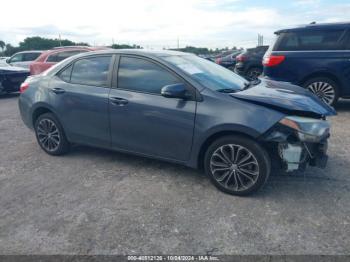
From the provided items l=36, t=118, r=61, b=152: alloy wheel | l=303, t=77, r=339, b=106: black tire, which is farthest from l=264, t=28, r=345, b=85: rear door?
l=36, t=118, r=61, b=152: alloy wheel

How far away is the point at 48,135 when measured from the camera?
488 centimetres

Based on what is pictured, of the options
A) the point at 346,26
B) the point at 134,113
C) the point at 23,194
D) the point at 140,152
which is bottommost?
the point at 23,194

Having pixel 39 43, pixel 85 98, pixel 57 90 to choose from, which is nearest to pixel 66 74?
pixel 57 90

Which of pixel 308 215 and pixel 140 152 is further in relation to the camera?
pixel 140 152

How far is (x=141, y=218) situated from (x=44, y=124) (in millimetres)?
2550

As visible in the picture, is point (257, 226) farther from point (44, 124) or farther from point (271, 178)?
point (44, 124)

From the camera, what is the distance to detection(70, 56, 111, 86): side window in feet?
14.1

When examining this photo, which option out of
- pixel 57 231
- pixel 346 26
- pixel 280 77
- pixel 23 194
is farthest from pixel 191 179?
pixel 346 26

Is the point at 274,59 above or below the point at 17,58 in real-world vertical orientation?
above

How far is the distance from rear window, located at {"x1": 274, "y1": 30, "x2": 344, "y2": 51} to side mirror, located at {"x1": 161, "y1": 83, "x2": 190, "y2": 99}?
4690 millimetres

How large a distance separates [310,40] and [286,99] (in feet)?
14.9

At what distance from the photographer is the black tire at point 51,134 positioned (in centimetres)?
475

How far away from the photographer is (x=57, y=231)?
9.76ft

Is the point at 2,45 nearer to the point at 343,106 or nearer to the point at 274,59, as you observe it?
the point at 274,59
